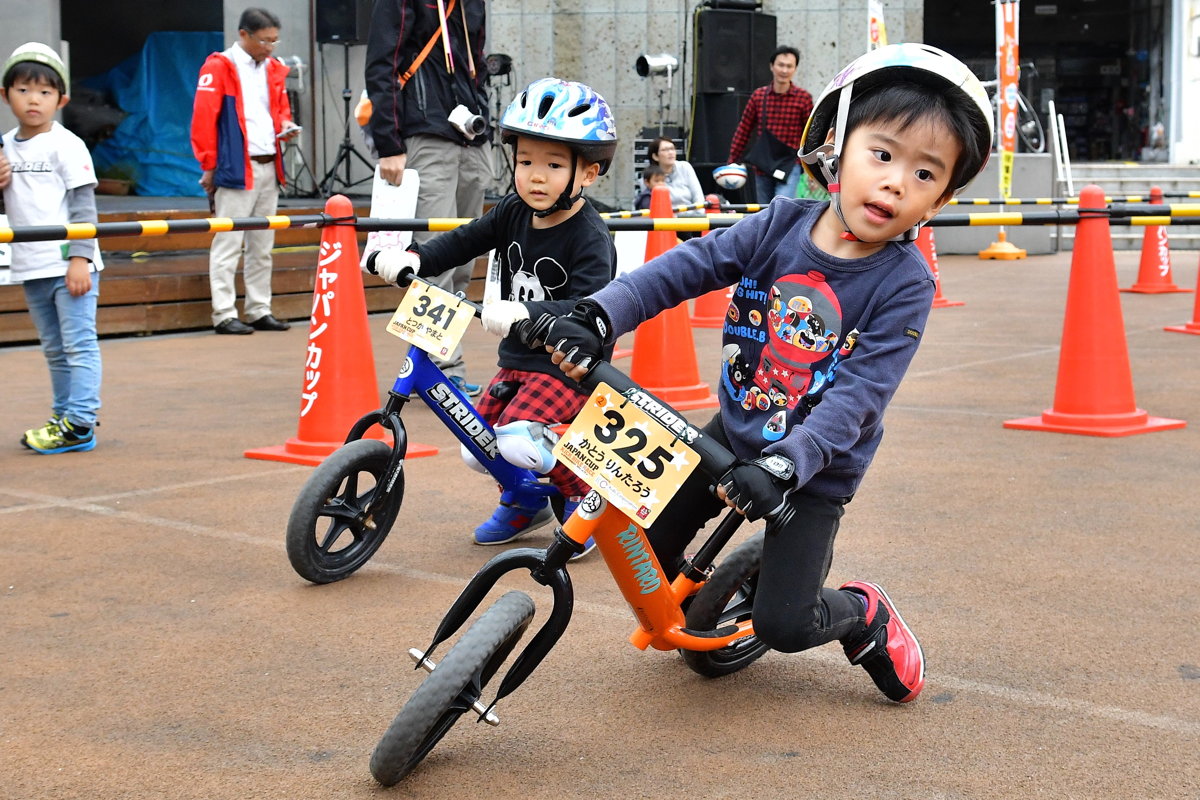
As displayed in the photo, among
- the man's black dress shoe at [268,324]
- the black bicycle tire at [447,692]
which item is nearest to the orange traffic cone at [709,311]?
the man's black dress shoe at [268,324]

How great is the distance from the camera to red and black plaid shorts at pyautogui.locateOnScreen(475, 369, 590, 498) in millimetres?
4504

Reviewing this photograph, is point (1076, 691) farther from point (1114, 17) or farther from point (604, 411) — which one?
point (1114, 17)

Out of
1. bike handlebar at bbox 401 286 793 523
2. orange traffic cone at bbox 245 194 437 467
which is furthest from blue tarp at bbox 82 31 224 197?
bike handlebar at bbox 401 286 793 523

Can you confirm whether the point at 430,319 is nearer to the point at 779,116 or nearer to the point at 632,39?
the point at 779,116

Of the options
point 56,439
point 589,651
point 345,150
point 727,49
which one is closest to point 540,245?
point 589,651

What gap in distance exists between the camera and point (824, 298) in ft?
9.94

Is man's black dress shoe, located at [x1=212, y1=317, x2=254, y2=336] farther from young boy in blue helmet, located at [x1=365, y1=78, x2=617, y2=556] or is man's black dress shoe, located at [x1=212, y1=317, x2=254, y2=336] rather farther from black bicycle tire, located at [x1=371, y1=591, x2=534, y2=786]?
black bicycle tire, located at [x1=371, y1=591, x2=534, y2=786]

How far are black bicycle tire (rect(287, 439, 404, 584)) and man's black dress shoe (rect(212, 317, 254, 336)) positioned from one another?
6678 mm

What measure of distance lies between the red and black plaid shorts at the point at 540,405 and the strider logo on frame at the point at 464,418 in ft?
0.36

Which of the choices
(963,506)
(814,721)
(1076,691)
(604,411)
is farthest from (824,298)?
(963,506)

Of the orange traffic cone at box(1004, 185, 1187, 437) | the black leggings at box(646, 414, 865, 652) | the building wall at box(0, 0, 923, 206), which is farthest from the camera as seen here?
the building wall at box(0, 0, 923, 206)

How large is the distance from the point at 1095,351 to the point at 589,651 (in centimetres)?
393

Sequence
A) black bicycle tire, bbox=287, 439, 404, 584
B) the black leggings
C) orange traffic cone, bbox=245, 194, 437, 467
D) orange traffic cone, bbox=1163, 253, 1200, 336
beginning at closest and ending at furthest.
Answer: the black leggings → black bicycle tire, bbox=287, 439, 404, 584 → orange traffic cone, bbox=245, 194, 437, 467 → orange traffic cone, bbox=1163, 253, 1200, 336

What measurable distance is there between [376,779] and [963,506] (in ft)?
10.1
